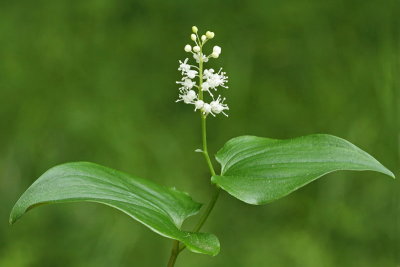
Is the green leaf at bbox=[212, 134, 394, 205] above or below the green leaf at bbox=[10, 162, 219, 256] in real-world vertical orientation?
above

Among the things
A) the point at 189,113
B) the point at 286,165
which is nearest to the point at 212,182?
the point at 286,165

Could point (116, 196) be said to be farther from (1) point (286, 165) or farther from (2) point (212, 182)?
(1) point (286, 165)

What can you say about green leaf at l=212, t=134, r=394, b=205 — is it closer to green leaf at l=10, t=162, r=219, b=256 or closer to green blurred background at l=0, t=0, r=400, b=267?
green leaf at l=10, t=162, r=219, b=256

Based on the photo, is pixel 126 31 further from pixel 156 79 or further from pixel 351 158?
pixel 351 158

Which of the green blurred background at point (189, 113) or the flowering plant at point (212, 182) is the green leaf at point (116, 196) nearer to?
the flowering plant at point (212, 182)

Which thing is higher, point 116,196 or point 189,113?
point 116,196

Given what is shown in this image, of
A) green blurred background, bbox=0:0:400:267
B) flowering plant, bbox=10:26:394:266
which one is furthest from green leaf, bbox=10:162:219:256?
green blurred background, bbox=0:0:400:267
